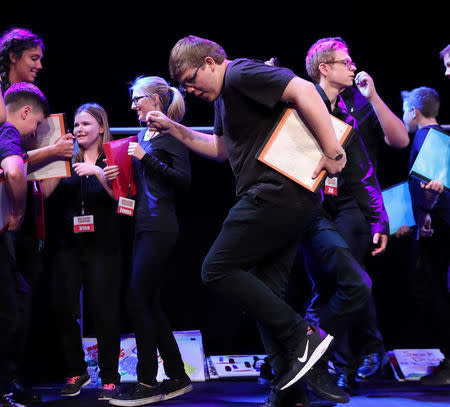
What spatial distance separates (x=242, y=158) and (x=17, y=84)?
1617mm

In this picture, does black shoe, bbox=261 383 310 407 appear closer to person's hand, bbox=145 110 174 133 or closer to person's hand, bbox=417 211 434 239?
person's hand, bbox=145 110 174 133

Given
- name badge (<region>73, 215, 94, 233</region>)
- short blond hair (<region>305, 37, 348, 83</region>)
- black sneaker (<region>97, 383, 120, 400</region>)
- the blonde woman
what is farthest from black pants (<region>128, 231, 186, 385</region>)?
short blond hair (<region>305, 37, 348, 83</region>)

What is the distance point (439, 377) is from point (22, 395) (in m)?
2.39

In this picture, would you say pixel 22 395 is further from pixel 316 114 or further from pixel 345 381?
pixel 316 114

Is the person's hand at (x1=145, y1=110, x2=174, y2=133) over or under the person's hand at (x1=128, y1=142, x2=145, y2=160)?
over

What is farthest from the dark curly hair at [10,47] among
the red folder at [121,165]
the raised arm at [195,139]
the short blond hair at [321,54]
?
the short blond hair at [321,54]

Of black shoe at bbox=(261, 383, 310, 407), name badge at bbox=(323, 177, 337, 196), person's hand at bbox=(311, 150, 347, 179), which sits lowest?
black shoe at bbox=(261, 383, 310, 407)

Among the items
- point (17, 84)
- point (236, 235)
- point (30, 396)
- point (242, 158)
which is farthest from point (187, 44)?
point (30, 396)

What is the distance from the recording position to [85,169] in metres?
3.13

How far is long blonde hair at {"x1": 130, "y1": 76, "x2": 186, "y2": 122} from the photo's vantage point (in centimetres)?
330

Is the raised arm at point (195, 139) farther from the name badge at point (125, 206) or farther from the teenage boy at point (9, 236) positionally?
the teenage boy at point (9, 236)

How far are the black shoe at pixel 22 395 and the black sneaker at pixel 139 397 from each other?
1.44 feet

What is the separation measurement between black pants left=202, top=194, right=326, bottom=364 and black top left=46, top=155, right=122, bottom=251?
1.05m

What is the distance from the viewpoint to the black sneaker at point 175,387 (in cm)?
290
